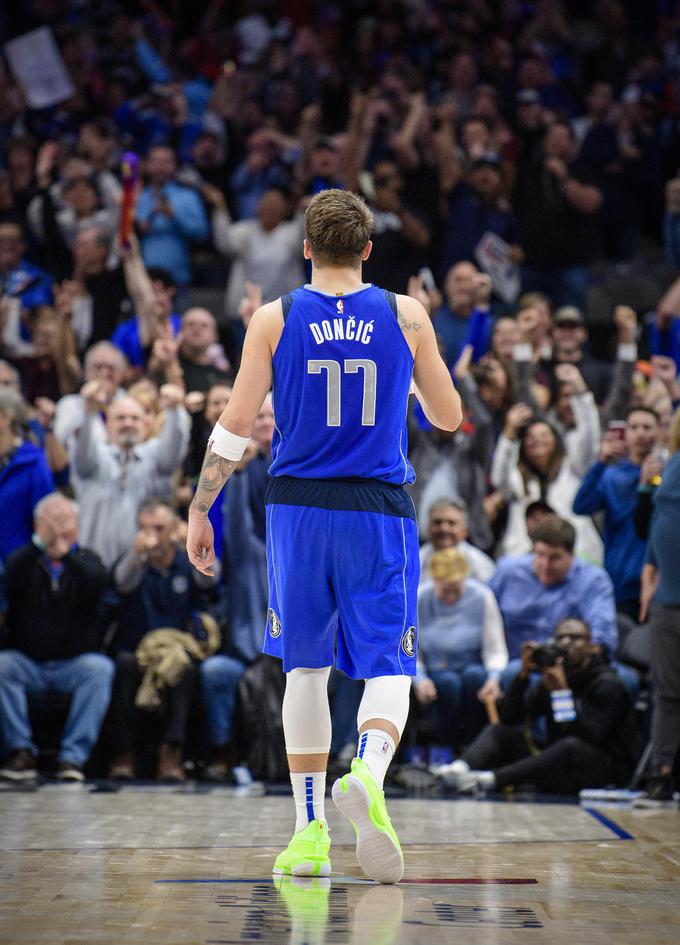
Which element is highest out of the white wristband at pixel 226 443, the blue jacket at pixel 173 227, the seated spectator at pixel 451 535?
the blue jacket at pixel 173 227

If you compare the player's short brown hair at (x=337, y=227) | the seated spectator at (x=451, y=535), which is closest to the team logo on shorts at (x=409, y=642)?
the player's short brown hair at (x=337, y=227)

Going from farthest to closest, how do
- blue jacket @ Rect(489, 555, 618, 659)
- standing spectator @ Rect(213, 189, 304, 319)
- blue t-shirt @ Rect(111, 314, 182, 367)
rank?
standing spectator @ Rect(213, 189, 304, 319)
blue t-shirt @ Rect(111, 314, 182, 367)
blue jacket @ Rect(489, 555, 618, 659)

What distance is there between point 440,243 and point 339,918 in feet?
29.0

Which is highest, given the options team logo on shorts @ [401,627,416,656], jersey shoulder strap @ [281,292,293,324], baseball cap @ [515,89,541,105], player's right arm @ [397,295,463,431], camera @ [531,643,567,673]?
baseball cap @ [515,89,541,105]

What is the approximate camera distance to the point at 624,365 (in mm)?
10102

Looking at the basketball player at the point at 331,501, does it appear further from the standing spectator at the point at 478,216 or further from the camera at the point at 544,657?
the standing spectator at the point at 478,216

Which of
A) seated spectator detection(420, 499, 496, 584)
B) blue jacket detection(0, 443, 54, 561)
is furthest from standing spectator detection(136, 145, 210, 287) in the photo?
seated spectator detection(420, 499, 496, 584)

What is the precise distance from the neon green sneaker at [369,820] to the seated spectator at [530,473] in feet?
17.5

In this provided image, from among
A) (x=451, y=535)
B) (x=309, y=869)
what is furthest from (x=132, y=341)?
(x=309, y=869)

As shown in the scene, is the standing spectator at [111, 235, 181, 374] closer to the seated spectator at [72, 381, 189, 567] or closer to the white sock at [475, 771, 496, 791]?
the seated spectator at [72, 381, 189, 567]

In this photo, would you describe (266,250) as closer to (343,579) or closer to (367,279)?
(367,279)

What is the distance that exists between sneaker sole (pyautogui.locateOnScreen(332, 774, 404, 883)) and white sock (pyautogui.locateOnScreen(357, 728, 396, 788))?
133mm

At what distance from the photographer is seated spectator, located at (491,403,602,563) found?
9516mm

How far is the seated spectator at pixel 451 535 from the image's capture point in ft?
28.8
